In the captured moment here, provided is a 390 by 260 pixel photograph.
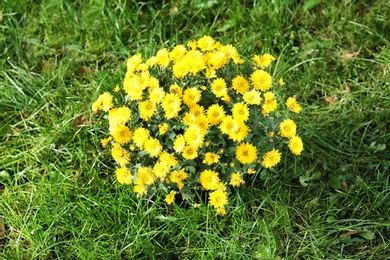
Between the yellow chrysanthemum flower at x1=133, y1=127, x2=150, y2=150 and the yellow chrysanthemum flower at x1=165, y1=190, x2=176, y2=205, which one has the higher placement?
the yellow chrysanthemum flower at x1=133, y1=127, x2=150, y2=150

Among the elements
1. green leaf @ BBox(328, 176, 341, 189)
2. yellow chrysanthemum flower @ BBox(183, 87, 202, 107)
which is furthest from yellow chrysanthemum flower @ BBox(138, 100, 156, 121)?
green leaf @ BBox(328, 176, 341, 189)

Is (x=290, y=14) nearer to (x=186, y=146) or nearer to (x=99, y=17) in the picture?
(x=99, y=17)

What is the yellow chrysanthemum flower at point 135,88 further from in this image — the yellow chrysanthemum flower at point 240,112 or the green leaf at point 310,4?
the green leaf at point 310,4

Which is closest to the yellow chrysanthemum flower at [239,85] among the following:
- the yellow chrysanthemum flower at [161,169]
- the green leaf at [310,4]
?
the yellow chrysanthemum flower at [161,169]

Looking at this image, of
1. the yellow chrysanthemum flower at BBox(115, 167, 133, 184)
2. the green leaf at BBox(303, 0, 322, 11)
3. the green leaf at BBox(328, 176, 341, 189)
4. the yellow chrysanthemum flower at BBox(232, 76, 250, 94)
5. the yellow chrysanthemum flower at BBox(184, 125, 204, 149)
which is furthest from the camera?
the green leaf at BBox(303, 0, 322, 11)

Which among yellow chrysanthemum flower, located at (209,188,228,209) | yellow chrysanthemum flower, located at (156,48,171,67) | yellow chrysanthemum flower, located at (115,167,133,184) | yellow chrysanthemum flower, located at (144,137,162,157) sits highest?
yellow chrysanthemum flower, located at (156,48,171,67)

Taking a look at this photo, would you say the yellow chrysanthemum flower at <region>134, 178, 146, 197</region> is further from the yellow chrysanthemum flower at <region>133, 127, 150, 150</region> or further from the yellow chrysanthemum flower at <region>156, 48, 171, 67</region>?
the yellow chrysanthemum flower at <region>156, 48, 171, 67</region>

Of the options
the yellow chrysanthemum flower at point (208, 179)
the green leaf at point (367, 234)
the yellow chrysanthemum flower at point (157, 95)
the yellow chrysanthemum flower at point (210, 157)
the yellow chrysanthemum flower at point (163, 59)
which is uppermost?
the yellow chrysanthemum flower at point (163, 59)
